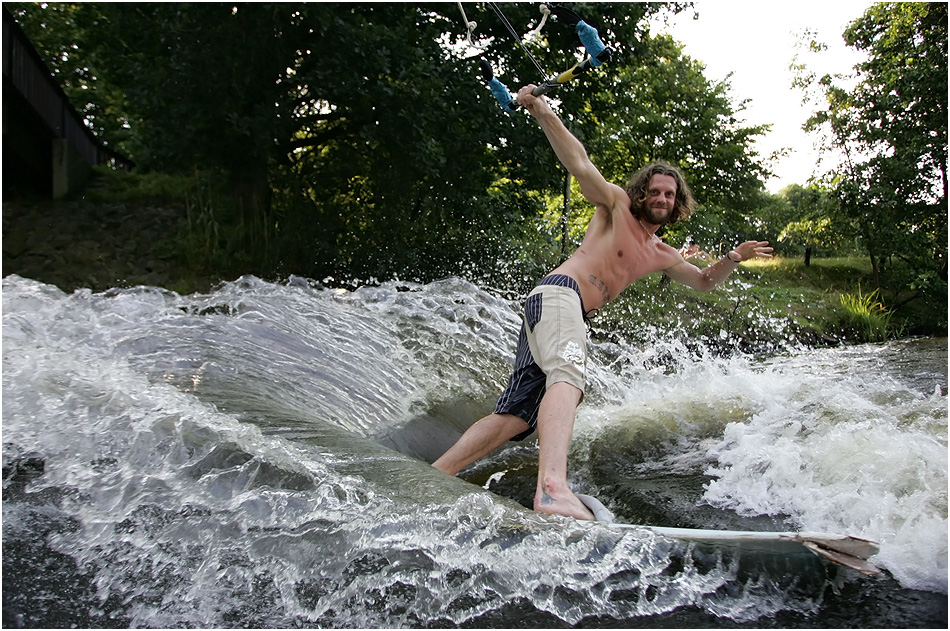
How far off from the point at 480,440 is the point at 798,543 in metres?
1.41

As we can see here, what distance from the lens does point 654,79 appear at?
Answer: 21.2 m

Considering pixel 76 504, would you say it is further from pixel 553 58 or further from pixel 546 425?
pixel 553 58

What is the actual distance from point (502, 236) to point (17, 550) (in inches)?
336

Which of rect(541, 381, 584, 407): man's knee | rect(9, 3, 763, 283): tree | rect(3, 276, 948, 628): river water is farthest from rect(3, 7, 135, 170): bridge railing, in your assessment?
rect(541, 381, 584, 407): man's knee

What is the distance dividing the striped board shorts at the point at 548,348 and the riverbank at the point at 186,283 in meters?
6.14

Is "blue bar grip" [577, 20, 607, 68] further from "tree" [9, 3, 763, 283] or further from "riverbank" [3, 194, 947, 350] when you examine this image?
"tree" [9, 3, 763, 283]

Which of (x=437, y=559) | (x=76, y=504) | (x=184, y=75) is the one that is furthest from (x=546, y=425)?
(x=184, y=75)

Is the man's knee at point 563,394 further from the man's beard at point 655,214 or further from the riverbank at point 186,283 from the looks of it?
the riverbank at point 186,283

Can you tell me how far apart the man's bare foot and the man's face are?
1338mm

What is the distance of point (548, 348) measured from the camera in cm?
304

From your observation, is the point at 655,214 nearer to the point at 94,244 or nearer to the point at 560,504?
the point at 560,504

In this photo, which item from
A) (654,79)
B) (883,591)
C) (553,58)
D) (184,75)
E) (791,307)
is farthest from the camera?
(654,79)

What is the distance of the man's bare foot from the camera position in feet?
8.14

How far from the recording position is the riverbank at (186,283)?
10.5 metres
